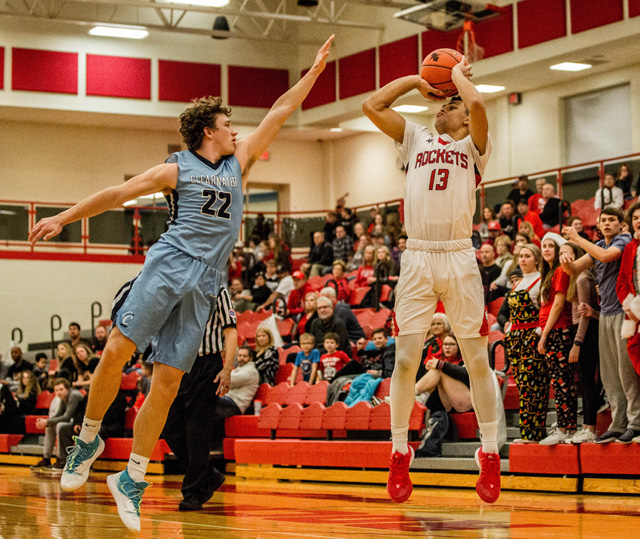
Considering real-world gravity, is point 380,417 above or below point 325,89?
below

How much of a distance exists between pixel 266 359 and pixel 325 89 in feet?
38.4

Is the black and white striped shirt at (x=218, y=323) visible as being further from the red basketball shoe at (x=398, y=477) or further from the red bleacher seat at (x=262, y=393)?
the red bleacher seat at (x=262, y=393)

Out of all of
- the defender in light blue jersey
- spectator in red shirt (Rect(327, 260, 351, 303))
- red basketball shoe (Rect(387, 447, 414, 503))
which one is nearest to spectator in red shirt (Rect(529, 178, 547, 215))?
spectator in red shirt (Rect(327, 260, 351, 303))

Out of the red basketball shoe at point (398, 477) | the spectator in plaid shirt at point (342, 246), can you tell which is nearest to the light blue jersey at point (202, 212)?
the red basketball shoe at point (398, 477)

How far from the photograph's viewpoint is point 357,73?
69.7 feet

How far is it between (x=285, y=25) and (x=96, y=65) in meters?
4.30

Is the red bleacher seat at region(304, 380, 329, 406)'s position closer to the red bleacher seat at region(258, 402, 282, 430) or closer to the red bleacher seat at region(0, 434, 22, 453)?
the red bleacher seat at region(258, 402, 282, 430)

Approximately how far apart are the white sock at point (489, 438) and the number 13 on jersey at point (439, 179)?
1349mm

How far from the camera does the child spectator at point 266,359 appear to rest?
455 inches

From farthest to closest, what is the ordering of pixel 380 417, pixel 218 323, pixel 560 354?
pixel 380 417, pixel 560 354, pixel 218 323

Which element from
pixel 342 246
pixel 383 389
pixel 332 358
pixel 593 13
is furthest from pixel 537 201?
pixel 383 389

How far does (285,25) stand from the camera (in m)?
21.8

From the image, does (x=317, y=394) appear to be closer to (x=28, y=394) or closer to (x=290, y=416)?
(x=290, y=416)

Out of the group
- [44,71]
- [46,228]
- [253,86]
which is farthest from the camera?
[253,86]
